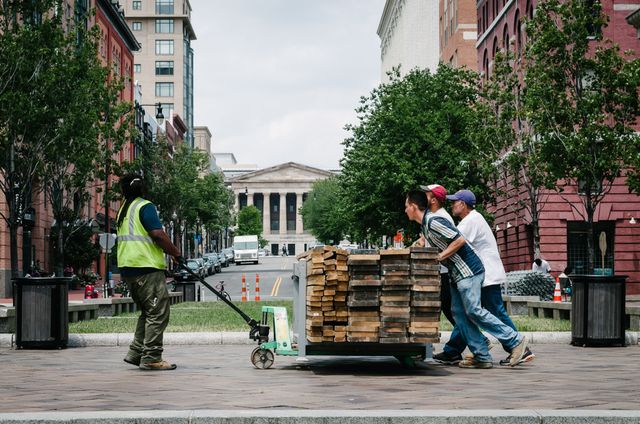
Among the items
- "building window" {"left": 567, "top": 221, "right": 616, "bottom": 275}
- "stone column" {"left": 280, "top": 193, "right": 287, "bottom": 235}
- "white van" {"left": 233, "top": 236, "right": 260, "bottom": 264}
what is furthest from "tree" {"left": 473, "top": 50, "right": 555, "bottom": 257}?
"stone column" {"left": 280, "top": 193, "right": 287, "bottom": 235}

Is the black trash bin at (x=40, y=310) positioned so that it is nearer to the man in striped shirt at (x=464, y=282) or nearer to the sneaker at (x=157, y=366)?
the sneaker at (x=157, y=366)

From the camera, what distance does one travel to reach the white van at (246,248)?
107688 mm

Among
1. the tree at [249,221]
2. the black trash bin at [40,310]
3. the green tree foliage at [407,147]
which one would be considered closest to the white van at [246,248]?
the green tree foliage at [407,147]

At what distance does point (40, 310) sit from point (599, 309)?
7.21 meters

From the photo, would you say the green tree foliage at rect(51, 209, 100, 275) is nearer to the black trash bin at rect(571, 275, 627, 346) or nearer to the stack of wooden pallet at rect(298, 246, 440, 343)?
the black trash bin at rect(571, 275, 627, 346)

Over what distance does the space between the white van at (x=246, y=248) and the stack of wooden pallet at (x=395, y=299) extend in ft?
319

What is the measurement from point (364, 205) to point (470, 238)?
1506 inches

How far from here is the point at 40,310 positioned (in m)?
14.2

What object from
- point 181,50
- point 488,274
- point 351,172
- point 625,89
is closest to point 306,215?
point 181,50

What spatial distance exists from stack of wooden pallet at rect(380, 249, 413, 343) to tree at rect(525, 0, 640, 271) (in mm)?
21766

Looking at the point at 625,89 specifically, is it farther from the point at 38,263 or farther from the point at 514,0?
the point at 38,263

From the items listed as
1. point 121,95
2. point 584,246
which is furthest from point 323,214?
point 584,246

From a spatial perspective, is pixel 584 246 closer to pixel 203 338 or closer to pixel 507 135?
pixel 507 135

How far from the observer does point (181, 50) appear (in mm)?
127812
